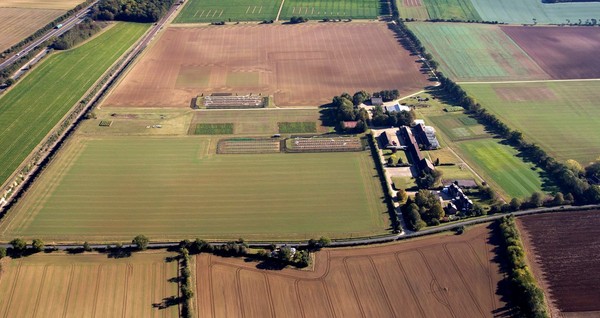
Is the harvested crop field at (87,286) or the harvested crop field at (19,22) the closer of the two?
the harvested crop field at (87,286)

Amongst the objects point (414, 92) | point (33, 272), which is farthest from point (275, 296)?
point (414, 92)

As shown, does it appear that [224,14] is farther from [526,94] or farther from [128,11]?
[526,94]

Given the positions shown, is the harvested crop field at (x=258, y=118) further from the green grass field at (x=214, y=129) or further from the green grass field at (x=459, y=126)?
the green grass field at (x=459, y=126)

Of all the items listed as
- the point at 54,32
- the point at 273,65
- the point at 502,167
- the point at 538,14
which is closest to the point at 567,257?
the point at 502,167

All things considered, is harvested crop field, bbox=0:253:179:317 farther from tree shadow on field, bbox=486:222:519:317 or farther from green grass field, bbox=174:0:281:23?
green grass field, bbox=174:0:281:23

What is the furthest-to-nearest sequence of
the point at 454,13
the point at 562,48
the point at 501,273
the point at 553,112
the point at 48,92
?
the point at 454,13 → the point at 562,48 → the point at 48,92 → the point at 553,112 → the point at 501,273

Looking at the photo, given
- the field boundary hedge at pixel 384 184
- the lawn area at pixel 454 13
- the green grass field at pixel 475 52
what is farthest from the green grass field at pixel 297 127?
the lawn area at pixel 454 13

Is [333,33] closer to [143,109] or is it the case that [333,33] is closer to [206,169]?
[143,109]
